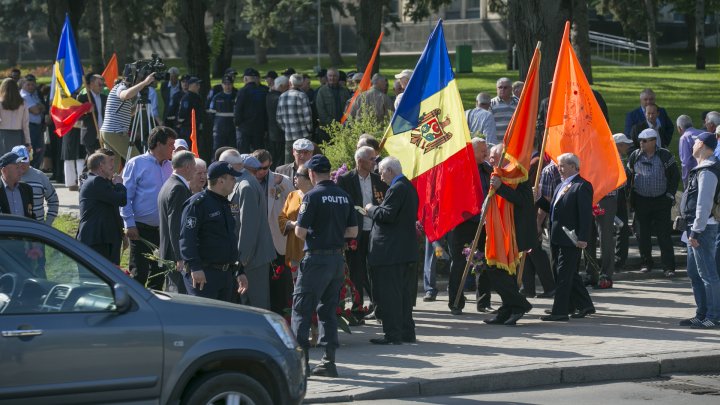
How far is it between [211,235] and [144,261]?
106 inches

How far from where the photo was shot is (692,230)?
13234 millimetres

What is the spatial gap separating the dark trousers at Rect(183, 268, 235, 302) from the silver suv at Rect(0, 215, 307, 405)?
2.14m

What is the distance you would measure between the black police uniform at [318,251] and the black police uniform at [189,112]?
10119 millimetres

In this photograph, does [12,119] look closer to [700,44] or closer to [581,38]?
[581,38]

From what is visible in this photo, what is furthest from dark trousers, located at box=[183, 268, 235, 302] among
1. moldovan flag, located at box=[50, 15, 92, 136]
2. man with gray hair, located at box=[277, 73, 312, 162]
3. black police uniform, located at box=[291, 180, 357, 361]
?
moldovan flag, located at box=[50, 15, 92, 136]

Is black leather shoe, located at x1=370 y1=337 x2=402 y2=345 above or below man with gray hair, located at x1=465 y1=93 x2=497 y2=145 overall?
below

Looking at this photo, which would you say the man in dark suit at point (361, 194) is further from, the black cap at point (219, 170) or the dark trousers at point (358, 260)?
the black cap at point (219, 170)

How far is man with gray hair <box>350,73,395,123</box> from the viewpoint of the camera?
17923 mm

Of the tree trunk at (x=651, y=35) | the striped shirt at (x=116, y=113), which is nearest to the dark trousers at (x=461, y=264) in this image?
the striped shirt at (x=116, y=113)

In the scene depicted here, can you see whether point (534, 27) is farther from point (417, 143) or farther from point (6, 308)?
point (6, 308)

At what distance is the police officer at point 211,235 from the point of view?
10297mm

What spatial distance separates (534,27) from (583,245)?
6.69 m

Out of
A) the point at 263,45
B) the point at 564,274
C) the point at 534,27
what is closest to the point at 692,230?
the point at 564,274

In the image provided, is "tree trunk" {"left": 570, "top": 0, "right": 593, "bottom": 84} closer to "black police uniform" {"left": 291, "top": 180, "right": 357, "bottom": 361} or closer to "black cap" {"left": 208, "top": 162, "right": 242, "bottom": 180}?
"black police uniform" {"left": 291, "top": 180, "right": 357, "bottom": 361}
